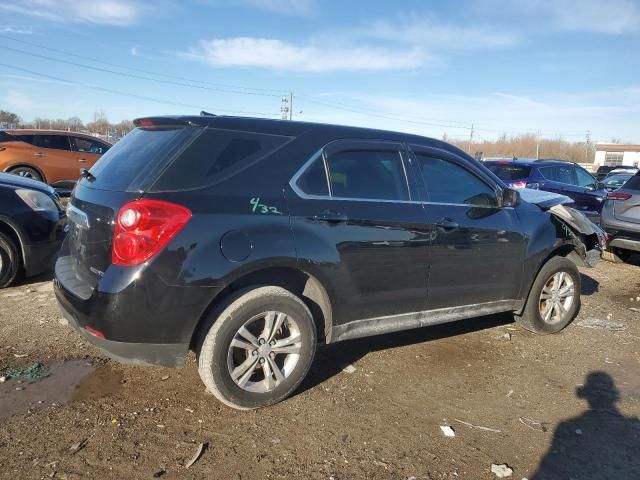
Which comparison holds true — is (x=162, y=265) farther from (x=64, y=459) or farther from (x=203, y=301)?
(x=64, y=459)

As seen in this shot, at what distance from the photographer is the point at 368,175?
3.76 m

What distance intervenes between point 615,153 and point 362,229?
295 feet

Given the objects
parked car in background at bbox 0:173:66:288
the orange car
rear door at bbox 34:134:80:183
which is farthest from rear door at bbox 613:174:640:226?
rear door at bbox 34:134:80:183

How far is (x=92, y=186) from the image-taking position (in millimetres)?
3400

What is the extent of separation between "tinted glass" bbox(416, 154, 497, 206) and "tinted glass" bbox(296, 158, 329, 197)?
94 cm

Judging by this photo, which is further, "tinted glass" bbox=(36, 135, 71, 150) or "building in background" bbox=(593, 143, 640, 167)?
"building in background" bbox=(593, 143, 640, 167)

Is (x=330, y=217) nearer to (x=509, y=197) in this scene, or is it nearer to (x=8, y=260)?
(x=509, y=197)

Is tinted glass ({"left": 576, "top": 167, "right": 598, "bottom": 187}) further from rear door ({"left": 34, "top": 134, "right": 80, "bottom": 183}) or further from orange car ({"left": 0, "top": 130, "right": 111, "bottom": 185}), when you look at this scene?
rear door ({"left": 34, "top": 134, "right": 80, "bottom": 183})

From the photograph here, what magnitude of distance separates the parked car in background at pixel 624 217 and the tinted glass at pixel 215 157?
6.56 meters

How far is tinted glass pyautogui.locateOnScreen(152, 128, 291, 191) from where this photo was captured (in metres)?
3.04

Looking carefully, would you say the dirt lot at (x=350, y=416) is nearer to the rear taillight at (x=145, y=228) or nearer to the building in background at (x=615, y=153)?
the rear taillight at (x=145, y=228)

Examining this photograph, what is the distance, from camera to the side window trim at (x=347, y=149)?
133 inches

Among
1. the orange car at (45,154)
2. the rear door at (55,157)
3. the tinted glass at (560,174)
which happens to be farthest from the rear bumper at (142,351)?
the rear door at (55,157)

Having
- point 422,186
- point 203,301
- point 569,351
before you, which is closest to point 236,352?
point 203,301
